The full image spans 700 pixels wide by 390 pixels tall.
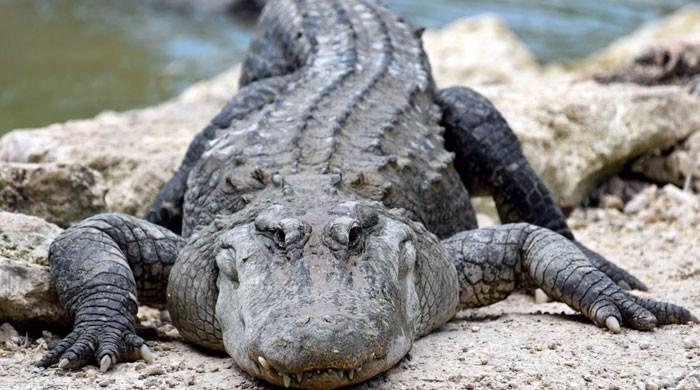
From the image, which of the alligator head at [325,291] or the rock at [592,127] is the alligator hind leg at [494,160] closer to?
the rock at [592,127]

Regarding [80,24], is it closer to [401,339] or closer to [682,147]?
[682,147]

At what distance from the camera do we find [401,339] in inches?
157

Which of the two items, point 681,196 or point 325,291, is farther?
point 681,196

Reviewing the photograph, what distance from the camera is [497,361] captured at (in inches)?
168

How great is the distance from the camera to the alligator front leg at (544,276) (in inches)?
195

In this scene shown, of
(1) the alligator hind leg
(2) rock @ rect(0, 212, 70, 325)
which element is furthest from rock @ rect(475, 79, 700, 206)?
(2) rock @ rect(0, 212, 70, 325)

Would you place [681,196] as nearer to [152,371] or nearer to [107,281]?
[107,281]

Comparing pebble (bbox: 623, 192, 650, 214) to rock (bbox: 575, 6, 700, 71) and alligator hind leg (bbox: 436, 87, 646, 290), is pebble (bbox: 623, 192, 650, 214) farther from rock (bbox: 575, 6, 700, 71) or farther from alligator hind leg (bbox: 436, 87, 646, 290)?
rock (bbox: 575, 6, 700, 71)

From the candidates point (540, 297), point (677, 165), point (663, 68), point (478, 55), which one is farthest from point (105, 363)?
point (478, 55)

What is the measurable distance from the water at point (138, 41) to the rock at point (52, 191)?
7.54 metres

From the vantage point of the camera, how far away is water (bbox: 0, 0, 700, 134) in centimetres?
1504

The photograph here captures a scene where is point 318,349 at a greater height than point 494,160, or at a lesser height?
lesser

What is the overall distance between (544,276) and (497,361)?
107 centimetres

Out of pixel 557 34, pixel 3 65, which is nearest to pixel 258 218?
pixel 3 65
